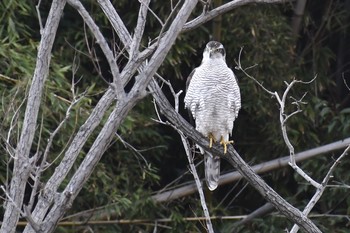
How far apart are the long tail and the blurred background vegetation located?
2.26ft

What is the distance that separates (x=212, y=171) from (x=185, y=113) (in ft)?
5.33

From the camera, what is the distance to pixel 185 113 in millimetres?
6133

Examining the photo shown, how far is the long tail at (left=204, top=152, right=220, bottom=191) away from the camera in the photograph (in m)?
4.52

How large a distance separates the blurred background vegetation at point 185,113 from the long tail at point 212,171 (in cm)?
69

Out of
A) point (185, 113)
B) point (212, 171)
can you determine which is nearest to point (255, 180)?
point (212, 171)

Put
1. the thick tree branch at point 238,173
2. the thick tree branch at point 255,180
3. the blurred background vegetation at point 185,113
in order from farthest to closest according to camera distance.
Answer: the thick tree branch at point 238,173 < the blurred background vegetation at point 185,113 < the thick tree branch at point 255,180

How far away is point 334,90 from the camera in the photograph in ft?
20.7

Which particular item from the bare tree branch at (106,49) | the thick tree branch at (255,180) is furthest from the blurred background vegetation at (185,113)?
the bare tree branch at (106,49)

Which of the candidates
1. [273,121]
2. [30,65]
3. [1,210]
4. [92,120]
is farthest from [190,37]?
[92,120]

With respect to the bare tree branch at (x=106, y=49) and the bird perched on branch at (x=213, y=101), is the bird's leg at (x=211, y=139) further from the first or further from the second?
the bare tree branch at (x=106, y=49)

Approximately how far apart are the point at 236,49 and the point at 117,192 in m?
1.14

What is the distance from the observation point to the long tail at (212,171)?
452 centimetres

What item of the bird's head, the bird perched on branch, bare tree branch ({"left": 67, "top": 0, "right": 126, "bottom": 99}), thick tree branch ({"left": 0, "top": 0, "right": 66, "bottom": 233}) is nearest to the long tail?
the bird perched on branch

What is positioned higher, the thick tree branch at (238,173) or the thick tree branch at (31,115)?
the thick tree branch at (31,115)
